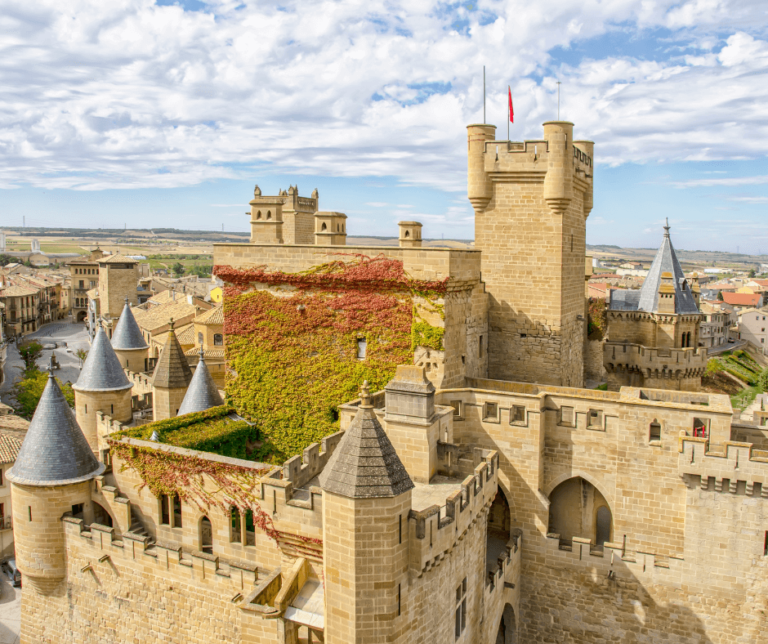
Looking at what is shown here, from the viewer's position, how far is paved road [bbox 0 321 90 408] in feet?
232

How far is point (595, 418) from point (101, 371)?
61.9 feet

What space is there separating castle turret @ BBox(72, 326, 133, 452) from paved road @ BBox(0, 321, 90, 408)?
1607 inches

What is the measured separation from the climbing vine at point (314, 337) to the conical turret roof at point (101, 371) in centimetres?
540

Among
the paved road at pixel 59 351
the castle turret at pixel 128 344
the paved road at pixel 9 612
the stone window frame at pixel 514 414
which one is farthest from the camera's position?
the paved road at pixel 59 351

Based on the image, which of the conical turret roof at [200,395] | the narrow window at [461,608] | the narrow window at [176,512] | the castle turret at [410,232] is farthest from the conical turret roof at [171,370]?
the narrow window at [461,608]

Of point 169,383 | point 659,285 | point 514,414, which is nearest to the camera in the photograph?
point 514,414

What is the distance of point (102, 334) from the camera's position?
87.5ft

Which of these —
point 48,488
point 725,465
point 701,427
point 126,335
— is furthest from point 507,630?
point 126,335

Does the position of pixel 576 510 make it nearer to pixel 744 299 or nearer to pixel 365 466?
pixel 365 466

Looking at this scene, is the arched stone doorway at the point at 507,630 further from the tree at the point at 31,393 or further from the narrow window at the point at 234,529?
the tree at the point at 31,393

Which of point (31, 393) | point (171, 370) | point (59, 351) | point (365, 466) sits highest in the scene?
point (365, 466)

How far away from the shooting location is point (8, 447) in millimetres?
36562

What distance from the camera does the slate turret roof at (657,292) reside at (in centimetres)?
3594

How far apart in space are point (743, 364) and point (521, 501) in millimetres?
83554
